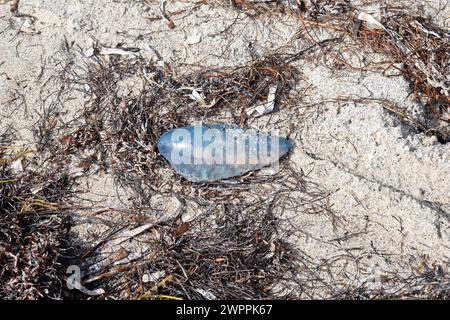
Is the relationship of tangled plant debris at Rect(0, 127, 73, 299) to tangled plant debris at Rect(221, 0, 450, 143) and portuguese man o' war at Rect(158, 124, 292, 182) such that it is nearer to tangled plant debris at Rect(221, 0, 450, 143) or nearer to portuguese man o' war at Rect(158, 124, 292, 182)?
portuguese man o' war at Rect(158, 124, 292, 182)

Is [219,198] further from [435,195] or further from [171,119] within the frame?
[435,195]

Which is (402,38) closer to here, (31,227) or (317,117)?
(317,117)

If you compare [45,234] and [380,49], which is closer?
[45,234]

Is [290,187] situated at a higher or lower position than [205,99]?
lower

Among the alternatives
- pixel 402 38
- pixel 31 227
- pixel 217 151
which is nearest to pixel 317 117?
pixel 217 151
